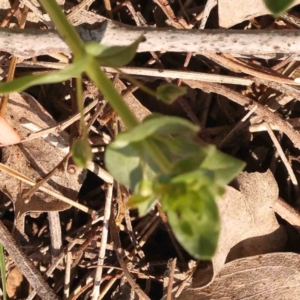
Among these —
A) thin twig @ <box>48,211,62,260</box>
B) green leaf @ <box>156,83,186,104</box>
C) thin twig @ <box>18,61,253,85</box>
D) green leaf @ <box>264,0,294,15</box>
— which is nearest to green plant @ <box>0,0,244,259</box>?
green leaf @ <box>156,83,186,104</box>

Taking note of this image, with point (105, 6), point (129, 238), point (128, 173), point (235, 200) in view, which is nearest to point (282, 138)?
point (235, 200)

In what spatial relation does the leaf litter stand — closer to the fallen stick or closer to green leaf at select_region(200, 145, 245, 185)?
the fallen stick

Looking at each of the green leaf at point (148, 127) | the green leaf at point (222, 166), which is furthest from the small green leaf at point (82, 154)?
the green leaf at point (222, 166)

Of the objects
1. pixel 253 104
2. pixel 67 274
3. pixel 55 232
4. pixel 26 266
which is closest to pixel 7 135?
pixel 55 232

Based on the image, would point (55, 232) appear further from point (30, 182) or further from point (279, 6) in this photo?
point (279, 6)

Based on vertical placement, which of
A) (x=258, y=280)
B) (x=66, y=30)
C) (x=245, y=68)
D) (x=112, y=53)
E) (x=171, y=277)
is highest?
(x=66, y=30)

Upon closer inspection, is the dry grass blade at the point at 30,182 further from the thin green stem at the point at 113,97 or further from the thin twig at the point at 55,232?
the thin green stem at the point at 113,97
